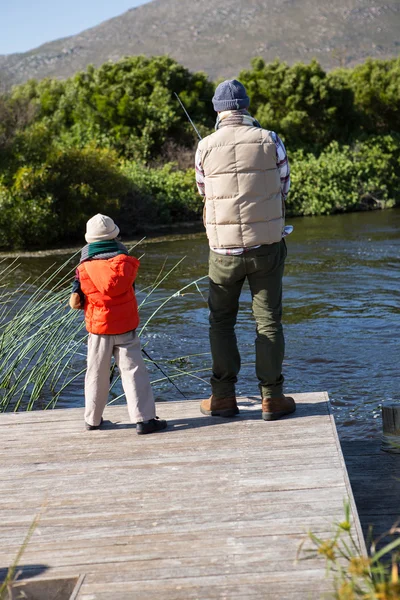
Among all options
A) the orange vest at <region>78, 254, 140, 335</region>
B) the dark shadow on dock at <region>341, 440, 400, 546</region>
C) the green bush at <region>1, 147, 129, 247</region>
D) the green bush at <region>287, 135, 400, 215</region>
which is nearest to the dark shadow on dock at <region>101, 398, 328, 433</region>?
the dark shadow on dock at <region>341, 440, 400, 546</region>

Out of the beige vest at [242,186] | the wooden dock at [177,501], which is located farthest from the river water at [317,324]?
the wooden dock at [177,501]

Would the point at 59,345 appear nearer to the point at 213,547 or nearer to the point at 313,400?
the point at 313,400

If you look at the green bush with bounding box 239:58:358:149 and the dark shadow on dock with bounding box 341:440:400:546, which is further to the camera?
the green bush with bounding box 239:58:358:149

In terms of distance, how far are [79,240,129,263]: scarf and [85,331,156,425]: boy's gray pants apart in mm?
440

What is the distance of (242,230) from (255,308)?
483mm

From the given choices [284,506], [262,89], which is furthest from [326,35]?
[284,506]

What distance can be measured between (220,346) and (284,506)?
147 centimetres

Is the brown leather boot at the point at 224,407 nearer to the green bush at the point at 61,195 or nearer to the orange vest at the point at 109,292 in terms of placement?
the orange vest at the point at 109,292

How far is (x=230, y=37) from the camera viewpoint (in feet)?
531

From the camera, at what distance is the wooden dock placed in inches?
116

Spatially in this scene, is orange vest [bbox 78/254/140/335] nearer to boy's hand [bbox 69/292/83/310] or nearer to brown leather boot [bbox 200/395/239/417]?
boy's hand [bbox 69/292/83/310]

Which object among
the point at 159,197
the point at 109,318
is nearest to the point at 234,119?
the point at 109,318

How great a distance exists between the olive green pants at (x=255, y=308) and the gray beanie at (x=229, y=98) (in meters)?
0.79

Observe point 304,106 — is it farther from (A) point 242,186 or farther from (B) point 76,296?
(B) point 76,296
